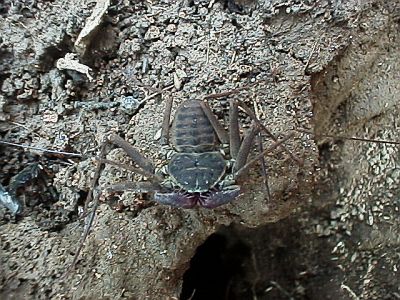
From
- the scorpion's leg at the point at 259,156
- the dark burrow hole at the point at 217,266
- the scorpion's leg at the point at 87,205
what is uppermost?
the scorpion's leg at the point at 259,156

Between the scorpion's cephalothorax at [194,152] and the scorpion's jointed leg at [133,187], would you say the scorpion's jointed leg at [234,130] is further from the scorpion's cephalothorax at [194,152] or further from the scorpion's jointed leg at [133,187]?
the scorpion's jointed leg at [133,187]

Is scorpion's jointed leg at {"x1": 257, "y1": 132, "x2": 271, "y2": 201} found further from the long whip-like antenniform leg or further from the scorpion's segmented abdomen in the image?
the long whip-like antenniform leg

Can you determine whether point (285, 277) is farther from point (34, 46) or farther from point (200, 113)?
point (34, 46)

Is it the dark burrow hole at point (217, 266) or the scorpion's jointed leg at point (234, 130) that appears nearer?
the scorpion's jointed leg at point (234, 130)

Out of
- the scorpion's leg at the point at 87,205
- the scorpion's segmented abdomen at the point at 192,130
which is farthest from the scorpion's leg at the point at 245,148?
the scorpion's leg at the point at 87,205

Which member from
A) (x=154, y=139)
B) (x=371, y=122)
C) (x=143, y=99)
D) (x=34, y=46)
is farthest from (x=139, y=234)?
(x=371, y=122)

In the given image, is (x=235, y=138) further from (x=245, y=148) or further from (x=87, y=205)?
(x=87, y=205)
